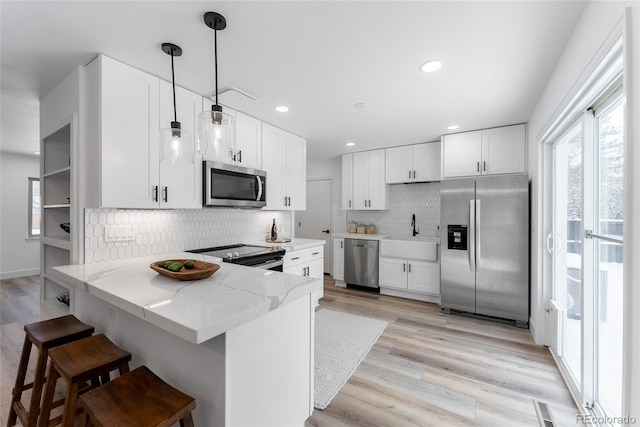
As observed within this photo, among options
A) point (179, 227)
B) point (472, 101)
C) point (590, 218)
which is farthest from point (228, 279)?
point (472, 101)

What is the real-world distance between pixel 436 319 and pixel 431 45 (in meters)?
3.01

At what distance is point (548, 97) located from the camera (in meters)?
2.35

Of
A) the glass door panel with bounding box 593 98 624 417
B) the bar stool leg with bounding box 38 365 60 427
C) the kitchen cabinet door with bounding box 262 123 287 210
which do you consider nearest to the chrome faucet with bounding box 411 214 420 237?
the kitchen cabinet door with bounding box 262 123 287 210

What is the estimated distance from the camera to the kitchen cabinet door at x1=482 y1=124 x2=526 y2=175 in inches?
132

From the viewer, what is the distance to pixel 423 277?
406 centimetres

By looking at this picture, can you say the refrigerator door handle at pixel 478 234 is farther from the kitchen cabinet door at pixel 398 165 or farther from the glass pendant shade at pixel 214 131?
the glass pendant shade at pixel 214 131

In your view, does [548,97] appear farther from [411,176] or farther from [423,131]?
[411,176]

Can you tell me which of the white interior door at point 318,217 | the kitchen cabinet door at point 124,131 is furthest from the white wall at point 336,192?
the kitchen cabinet door at point 124,131

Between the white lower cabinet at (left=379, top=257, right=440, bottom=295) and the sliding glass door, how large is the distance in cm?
178

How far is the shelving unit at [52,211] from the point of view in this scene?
256 centimetres

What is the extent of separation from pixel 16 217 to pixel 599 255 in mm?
8465

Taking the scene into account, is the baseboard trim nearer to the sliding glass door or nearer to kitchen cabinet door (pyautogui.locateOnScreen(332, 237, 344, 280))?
kitchen cabinet door (pyautogui.locateOnScreen(332, 237, 344, 280))

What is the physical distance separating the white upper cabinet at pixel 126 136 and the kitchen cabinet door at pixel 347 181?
313cm

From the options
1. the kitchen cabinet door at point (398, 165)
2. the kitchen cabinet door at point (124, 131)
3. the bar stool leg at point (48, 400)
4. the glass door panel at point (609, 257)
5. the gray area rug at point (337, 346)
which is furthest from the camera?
the kitchen cabinet door at point (398, 165)
